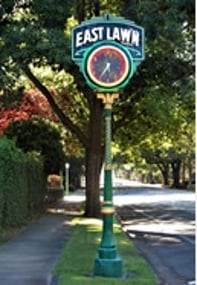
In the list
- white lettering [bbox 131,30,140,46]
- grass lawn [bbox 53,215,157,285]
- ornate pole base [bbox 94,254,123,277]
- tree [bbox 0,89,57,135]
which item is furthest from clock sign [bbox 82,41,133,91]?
tree [bbox 0,89,57,135]

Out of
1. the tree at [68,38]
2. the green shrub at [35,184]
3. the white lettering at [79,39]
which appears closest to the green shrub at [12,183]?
the tree at [68,38]

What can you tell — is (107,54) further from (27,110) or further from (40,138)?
(27,110)

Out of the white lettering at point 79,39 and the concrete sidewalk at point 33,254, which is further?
the white lettering at point 79,39

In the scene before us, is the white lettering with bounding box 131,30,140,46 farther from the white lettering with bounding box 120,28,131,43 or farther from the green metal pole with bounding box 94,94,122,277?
the green metal pole with bounding box 94,94,122,277

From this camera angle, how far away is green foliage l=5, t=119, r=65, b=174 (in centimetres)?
3458

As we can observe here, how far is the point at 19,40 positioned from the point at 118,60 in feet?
31.5

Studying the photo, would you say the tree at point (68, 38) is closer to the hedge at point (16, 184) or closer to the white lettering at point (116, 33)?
the hedge at point (16, 184)

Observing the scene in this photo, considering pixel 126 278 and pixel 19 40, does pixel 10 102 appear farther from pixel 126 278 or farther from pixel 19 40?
pixel 126 278

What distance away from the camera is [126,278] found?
11.9 m

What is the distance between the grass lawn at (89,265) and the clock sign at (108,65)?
3294 mm

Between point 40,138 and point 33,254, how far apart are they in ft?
64.6

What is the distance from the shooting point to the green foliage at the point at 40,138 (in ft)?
113

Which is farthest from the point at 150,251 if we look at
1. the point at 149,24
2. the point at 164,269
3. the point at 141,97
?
the point at 141,97

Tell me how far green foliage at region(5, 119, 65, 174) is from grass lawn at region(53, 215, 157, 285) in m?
14.8
